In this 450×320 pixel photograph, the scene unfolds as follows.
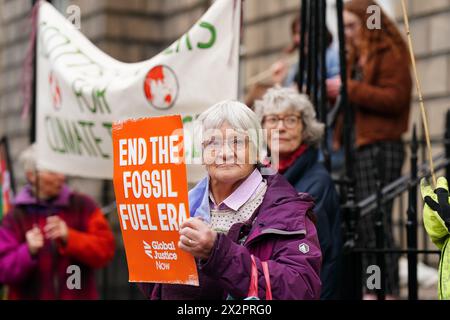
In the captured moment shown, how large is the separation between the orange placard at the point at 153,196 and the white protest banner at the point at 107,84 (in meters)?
1.53

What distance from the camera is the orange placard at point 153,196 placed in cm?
414

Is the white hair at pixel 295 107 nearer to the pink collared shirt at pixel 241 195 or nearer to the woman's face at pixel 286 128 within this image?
the woman's face at pixel 286 128

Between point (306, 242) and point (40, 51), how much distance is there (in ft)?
12.1

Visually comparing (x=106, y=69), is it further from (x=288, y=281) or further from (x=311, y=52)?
(x=288, y=281)

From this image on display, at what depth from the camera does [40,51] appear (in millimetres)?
7289

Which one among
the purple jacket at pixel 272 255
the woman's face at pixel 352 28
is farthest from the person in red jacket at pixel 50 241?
the purple jacket at pixel 272 255

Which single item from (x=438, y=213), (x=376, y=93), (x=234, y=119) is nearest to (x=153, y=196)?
(x=234, y=119)

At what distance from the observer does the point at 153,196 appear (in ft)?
13.9

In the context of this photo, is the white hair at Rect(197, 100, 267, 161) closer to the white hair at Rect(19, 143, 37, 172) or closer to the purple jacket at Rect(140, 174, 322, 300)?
the purple jacket at Rect(140, 174, 322, 300)

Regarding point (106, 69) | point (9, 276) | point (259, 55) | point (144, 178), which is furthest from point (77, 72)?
point (259, 55)

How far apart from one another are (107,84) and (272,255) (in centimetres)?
285

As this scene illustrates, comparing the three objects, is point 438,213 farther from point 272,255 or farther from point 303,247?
point 272,255

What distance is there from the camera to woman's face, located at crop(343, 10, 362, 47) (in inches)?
312

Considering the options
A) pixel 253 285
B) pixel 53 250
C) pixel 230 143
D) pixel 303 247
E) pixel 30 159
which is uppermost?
pixel 230 143
